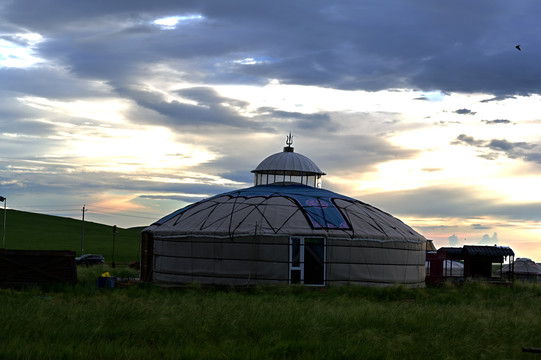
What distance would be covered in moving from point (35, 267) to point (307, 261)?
8306 millimetres

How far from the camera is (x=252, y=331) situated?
1076cm

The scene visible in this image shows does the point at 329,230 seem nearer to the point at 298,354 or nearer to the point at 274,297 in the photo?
the point at 274,297

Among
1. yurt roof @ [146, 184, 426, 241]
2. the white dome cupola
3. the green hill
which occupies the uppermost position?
the white dome cupola

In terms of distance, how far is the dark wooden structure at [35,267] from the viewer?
19062 millimetres

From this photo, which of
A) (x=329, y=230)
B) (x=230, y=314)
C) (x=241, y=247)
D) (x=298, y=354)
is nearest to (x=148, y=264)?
(x=241, y=247)

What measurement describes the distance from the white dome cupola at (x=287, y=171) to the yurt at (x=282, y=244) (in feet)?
7.93

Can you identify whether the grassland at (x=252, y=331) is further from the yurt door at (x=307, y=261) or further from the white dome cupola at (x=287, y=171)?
the white dome cupola at (x=287, y=171)

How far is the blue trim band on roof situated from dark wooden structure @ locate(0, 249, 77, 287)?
5.19 m

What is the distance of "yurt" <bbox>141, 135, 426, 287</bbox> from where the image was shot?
Result: 20.6 meters

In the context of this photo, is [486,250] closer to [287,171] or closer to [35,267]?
[287,171]

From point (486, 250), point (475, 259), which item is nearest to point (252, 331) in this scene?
point (486, 250)

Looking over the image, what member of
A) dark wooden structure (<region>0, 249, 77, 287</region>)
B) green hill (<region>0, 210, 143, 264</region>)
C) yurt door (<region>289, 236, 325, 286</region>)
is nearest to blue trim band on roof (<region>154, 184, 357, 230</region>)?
yurt door (<region>289, 236, 325, 286</region>)

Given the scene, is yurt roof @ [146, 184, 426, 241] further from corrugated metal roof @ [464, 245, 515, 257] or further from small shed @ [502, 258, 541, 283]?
small shed @ [502, 258, 541, 283]

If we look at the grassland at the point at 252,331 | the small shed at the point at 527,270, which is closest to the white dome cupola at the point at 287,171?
the grassland at the point at 252,331
